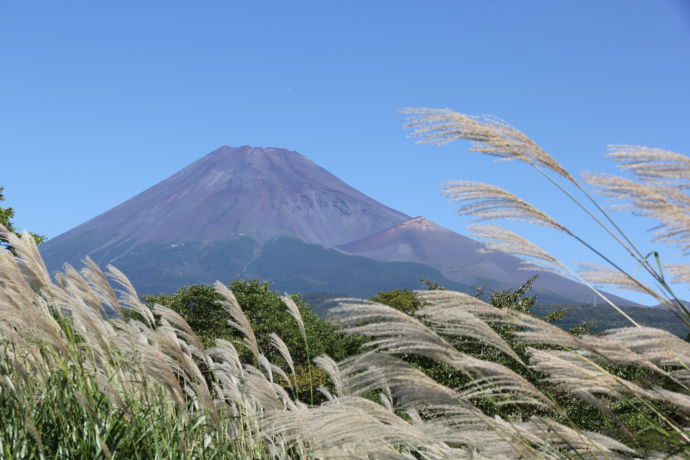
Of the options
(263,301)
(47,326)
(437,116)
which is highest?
(437,116)

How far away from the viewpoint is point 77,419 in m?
3.51

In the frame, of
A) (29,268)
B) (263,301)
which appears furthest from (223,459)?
(263,301)

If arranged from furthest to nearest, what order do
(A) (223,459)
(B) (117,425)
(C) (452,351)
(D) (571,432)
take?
(A) (223,459)
(B) (117,425)
(D) (571,432)
(C) (452,351)

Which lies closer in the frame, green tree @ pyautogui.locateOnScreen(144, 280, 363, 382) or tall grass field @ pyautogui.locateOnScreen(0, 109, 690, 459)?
tall grass field @ pyautogui.locateOnScreen(0, 109, 690, 459)

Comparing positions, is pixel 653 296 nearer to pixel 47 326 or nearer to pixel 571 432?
pixel 571 432

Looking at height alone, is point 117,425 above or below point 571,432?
below

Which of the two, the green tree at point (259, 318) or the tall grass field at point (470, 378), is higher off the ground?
the tall grass field at point (470, 378)

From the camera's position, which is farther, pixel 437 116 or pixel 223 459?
pixel 223 459

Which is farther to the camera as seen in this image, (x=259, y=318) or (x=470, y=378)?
(x=259, y=318)

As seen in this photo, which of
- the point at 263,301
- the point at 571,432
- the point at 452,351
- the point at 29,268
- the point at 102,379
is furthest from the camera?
the point at 263,301

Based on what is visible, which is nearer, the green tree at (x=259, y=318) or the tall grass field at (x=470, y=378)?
the tall grass field at (x=470, y=378)

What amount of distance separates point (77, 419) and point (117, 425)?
243mm

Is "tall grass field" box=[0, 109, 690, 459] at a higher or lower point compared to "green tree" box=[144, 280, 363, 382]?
higher

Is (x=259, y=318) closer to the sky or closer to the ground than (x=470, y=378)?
closer to the ground
